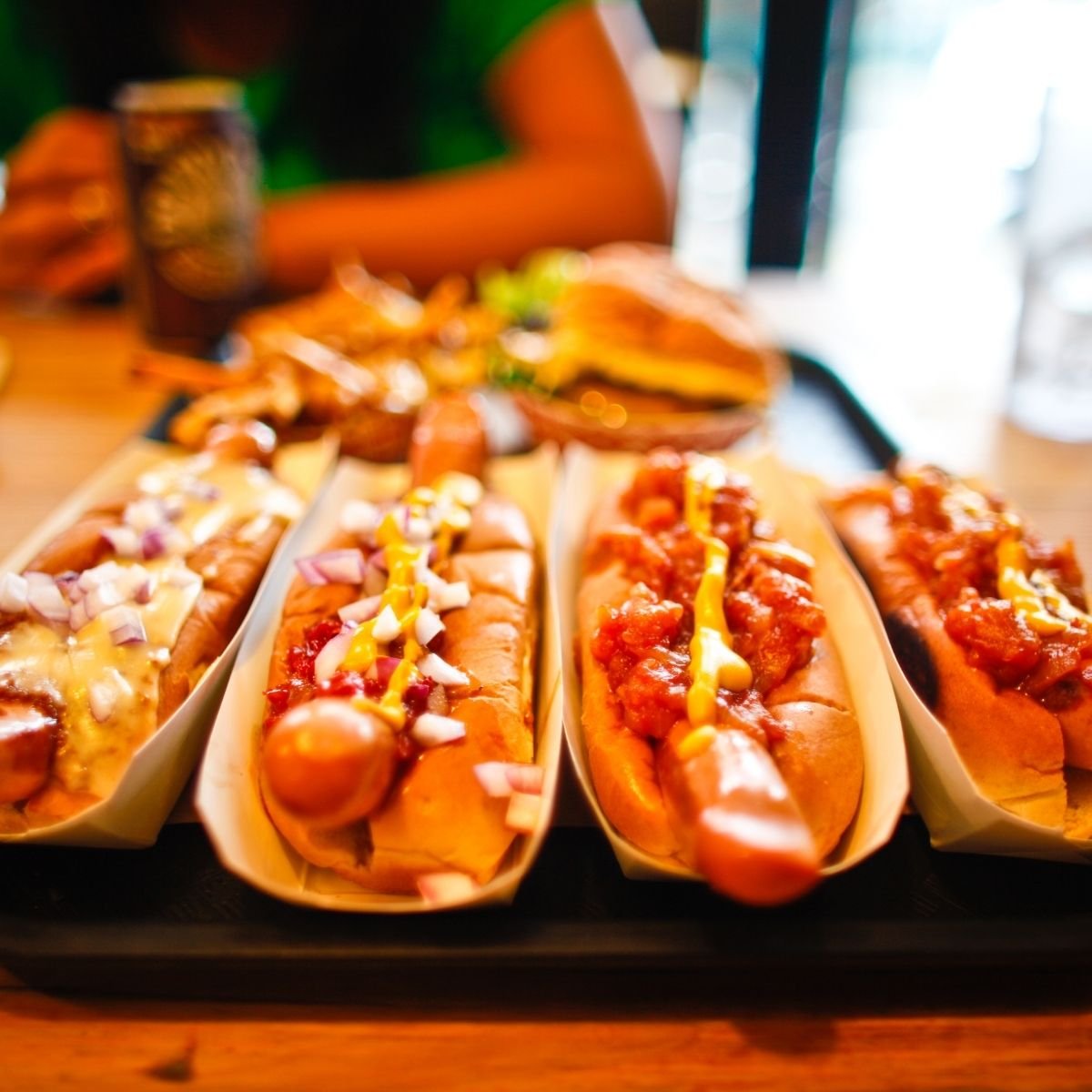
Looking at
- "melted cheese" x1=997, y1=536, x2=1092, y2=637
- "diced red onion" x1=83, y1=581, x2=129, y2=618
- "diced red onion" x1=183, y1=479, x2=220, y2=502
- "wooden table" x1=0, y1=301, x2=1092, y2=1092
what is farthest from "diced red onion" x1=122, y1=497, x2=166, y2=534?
"melted cheese" x1=997, y1=536, x2=1092, y2=637

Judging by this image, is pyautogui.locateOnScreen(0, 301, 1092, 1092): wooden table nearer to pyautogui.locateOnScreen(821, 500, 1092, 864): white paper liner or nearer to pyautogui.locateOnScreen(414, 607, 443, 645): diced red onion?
pyautogui.locateOnScreen(821, 500, 1092, 864): white paper liner

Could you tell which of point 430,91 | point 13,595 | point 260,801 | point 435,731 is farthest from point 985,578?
point 430,91

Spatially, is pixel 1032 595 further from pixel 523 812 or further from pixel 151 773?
pixel 151 773

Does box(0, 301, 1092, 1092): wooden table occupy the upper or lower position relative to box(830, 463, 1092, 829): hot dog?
lower

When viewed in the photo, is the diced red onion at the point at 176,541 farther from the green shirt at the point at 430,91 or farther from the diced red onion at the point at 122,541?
the green shirt at the point at 430,91

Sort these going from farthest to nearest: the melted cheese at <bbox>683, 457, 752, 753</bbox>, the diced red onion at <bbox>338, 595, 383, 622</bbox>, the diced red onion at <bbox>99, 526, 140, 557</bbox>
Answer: the diced red onion at <bbox>99, 526, 140, 557</bbox>, the diced red onion at <bbox>338, 595, 383, 622</bbox>, the melted cheese at <bbox>683, 457, 752, 753</bbox>

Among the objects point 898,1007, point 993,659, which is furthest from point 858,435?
point 898,1007

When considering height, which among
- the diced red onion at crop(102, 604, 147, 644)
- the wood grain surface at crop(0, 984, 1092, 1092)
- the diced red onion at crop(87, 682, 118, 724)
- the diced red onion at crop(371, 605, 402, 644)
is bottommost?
the wood grain surface at crop(0, 984, 1092, 1092)

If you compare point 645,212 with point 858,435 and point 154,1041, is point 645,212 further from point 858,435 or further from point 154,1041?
point 154,1041
